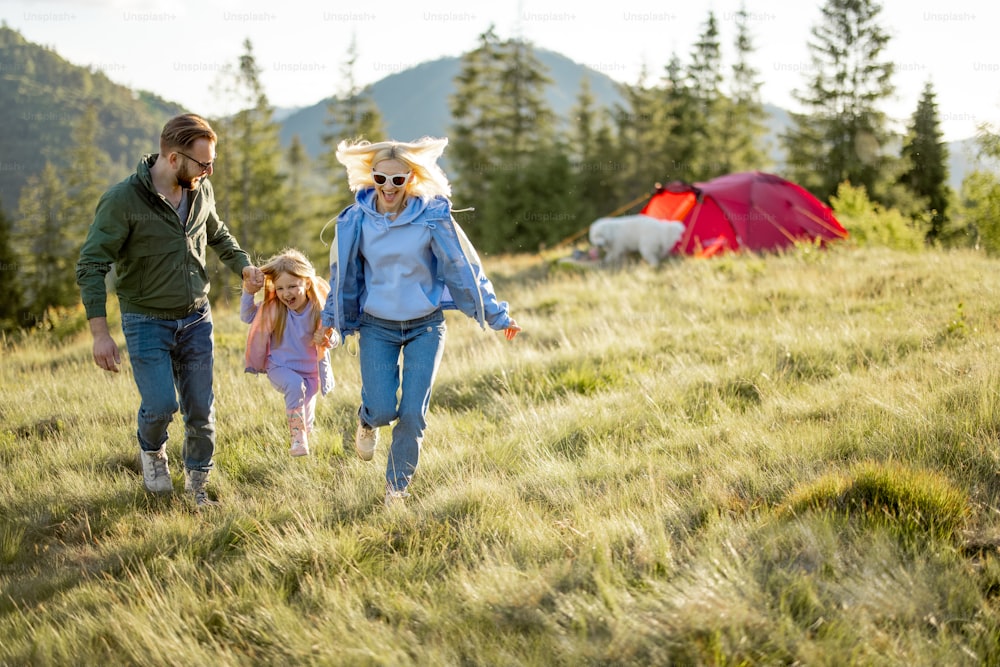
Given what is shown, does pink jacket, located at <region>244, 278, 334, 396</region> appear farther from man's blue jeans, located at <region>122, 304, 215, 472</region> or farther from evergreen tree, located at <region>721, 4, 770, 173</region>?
evergreen tree, located at <region>721, 4, 770, 173</region>

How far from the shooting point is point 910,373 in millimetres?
4730

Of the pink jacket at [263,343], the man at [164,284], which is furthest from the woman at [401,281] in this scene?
the man at [164,284]

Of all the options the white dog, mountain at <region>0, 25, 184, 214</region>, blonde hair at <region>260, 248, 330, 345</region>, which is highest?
mountain at <region>0, 25, 184, 214</region>

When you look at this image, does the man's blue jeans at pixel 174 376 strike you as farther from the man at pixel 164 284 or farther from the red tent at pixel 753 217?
the red tent at pixel 753 217

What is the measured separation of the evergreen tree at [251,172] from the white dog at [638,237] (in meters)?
23.1

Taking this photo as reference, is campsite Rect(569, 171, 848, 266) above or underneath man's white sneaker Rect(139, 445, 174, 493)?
above

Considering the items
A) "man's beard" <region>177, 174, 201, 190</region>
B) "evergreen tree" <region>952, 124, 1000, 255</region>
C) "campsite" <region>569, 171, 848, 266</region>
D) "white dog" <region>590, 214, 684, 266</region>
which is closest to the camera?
"man's beard" <region>177, 174, 201, 190</region>

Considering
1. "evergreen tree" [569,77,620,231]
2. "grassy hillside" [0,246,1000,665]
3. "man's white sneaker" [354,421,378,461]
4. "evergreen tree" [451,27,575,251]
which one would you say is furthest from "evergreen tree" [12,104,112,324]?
"man's white sneaker" [354,421,378,461]

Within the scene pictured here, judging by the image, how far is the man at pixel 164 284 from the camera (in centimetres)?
366

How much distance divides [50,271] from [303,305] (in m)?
46.5

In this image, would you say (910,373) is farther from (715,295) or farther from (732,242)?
(732,242)

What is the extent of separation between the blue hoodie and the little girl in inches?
20.6

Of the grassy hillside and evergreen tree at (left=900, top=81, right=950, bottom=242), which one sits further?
evergreen tree at (left=900, top=81, right=950, bottom=242)

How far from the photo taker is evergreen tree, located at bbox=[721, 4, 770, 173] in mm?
35281
